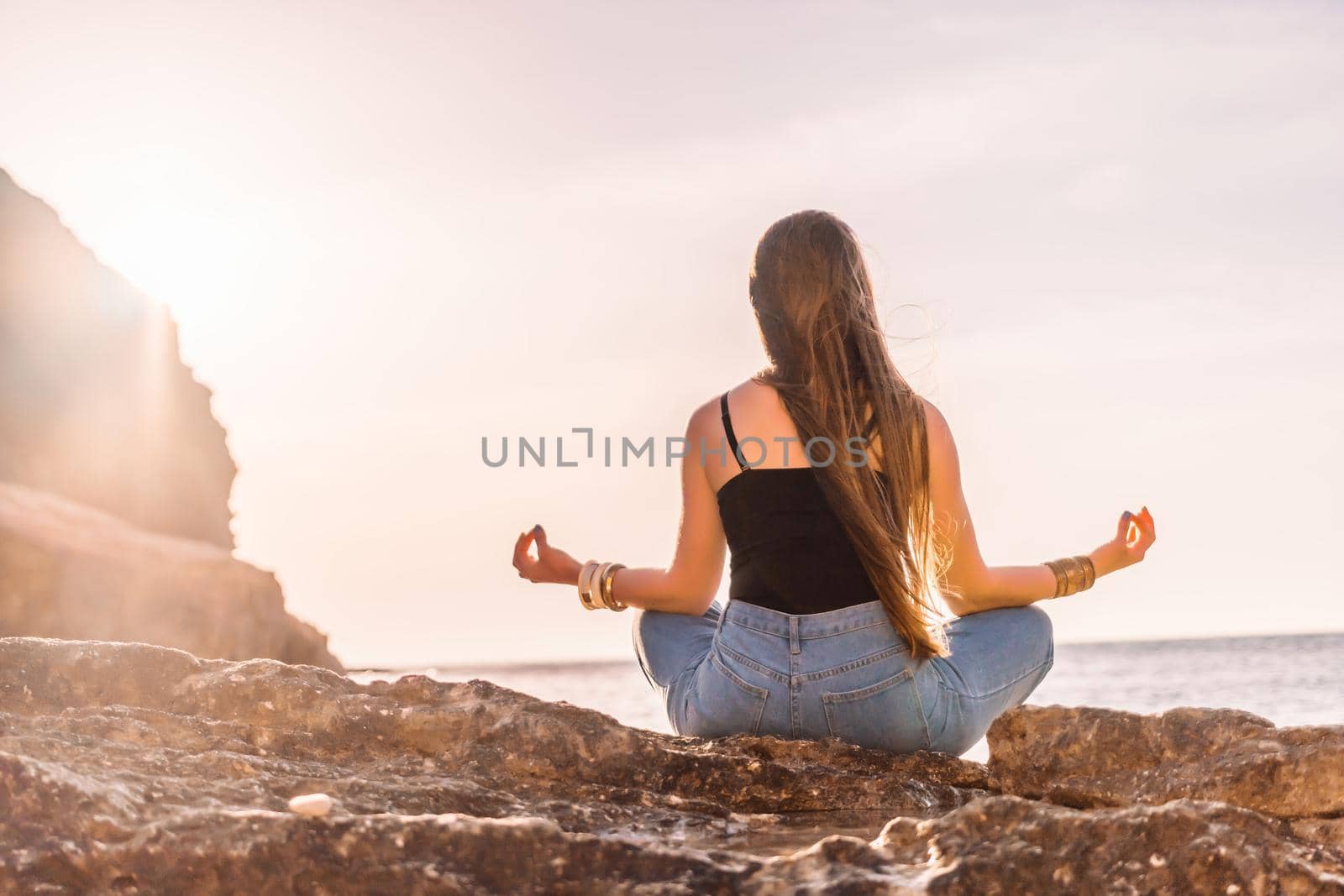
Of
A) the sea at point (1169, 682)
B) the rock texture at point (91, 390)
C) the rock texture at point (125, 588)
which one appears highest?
the rock texture at point (91, 390)

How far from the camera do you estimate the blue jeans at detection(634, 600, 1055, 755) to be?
128 inches

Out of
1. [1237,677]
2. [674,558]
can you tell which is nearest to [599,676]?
[1237,677]

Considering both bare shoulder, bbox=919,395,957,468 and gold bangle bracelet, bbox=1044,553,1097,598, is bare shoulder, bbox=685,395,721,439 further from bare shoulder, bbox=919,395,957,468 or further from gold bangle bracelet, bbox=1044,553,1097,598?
gold bangle bracelet, bbox=1044,553,1097,598

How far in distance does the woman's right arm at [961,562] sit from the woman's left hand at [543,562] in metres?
1.25

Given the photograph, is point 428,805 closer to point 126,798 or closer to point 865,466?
point 126,798

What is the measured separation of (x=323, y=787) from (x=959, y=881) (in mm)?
1352

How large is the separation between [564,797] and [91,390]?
2101 centimetres

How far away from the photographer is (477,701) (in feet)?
10.6

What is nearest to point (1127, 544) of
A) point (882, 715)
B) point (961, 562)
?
point (961, 562)

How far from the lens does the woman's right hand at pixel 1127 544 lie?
148 inches

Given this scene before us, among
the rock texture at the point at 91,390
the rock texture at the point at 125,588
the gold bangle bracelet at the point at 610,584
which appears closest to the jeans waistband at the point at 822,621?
the gold bangle bracelet at the point at 610,584

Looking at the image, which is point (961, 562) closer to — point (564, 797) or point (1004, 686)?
point (1004, 686)

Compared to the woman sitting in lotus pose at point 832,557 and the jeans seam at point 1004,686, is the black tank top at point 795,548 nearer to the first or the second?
the woman sitting in lotus pose at point 832,557

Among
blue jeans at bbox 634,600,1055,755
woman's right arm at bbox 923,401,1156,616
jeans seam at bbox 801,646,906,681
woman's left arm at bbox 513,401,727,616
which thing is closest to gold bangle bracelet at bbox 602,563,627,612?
woman's left arm at bbox 513,401,727,616
